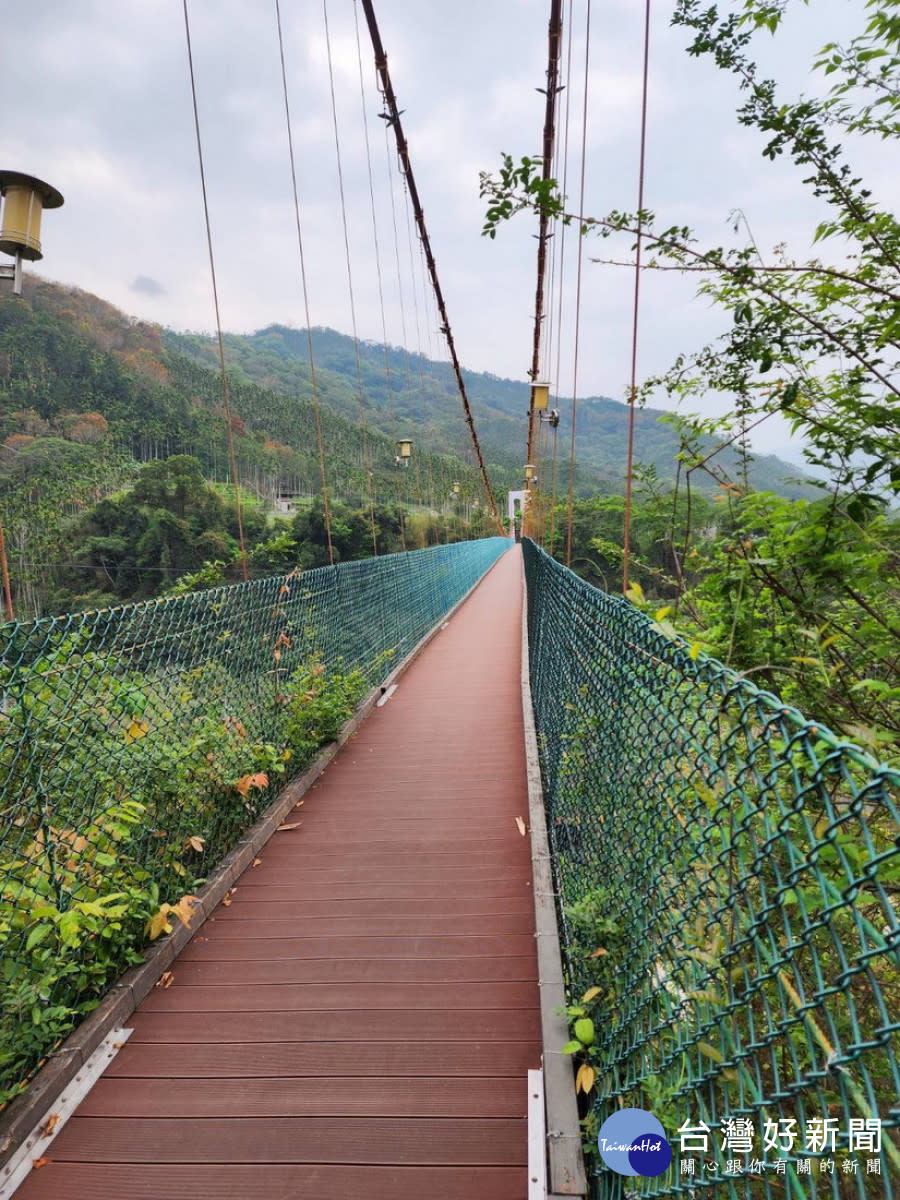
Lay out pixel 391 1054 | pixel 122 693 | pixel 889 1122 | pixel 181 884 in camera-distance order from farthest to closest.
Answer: pixel 181 884 < pixel 122 693 < pixel 391 1054 < pixel 889 1122

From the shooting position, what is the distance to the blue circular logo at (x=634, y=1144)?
1010mm

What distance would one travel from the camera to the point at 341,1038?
1.61 meters

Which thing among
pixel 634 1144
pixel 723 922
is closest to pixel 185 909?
pixel 634 1144

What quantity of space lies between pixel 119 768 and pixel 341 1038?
107cm

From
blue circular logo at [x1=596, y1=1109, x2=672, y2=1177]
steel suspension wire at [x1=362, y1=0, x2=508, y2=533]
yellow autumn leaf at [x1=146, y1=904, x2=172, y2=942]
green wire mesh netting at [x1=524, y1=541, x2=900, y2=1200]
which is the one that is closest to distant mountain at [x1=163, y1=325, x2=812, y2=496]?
steel suspension wire at [x1=362, y1=0, x2=508, y2=533]

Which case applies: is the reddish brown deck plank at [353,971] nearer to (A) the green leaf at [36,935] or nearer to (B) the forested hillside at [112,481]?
(A) the green leaf at [36,935]

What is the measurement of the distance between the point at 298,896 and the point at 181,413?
30.9 meters

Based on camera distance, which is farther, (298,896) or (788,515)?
(298,896)

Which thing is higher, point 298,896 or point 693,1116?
point 693,1116

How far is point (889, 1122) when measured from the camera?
1.73 feet

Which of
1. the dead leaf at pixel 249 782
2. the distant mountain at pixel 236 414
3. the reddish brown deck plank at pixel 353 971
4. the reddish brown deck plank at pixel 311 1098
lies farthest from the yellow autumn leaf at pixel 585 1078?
the distant mountain at pixel 236 414

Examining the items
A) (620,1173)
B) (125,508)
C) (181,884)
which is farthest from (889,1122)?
(125,508)

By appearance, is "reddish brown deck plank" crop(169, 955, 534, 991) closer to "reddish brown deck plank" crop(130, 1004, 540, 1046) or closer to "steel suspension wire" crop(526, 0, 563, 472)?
"reddish brown deck plank" crop(130, 1004, 540, 1046)

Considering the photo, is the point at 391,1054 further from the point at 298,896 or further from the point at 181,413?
the point at 181,413
